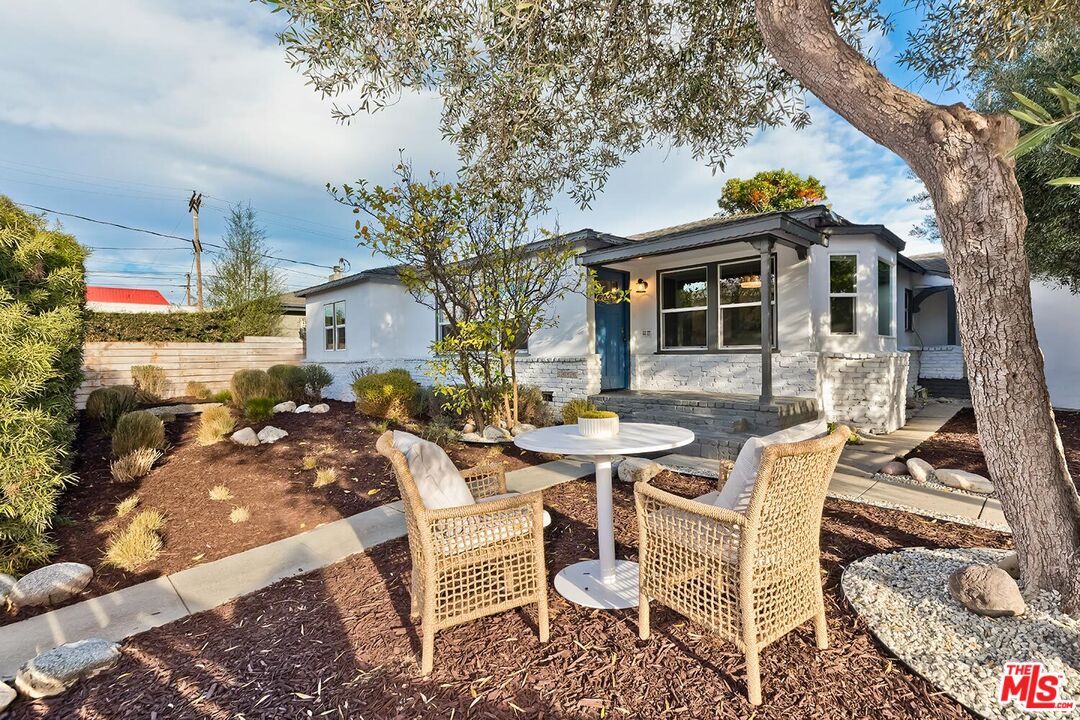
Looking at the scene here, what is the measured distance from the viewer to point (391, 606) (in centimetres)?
273

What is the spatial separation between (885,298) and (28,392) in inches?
444

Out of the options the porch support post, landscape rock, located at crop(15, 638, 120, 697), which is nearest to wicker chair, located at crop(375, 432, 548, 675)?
landscape rock, located at crop(15, 638, 120, 697)

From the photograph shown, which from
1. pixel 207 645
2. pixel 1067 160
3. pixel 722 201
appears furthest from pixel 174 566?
pixel 722 201

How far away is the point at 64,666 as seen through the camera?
2.15 m

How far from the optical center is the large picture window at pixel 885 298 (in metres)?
8.56

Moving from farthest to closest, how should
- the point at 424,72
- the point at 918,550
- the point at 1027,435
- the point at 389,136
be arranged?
the point at 389,136, the point at 424,72, the point at 918,550, the point at 1027,435

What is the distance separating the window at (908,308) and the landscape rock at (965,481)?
29.6ft

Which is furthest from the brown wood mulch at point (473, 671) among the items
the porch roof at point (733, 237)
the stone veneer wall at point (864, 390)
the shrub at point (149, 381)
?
the shrub at point (149, 381)

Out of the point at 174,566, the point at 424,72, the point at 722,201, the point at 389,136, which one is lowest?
the point at 174,566

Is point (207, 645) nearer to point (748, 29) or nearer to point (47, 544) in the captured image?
point (47, 544)

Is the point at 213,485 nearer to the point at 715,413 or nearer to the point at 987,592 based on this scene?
the point at 987,592

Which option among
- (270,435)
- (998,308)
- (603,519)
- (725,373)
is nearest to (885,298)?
(725,373)

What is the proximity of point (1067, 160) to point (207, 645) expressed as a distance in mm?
8672

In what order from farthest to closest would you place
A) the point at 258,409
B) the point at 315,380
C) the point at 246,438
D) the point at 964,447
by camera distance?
the point at 315,380, the point at 258,409, the point at 246,438, the point at 964,447
